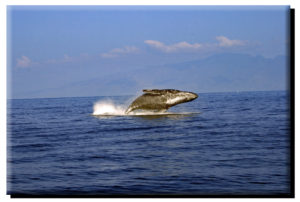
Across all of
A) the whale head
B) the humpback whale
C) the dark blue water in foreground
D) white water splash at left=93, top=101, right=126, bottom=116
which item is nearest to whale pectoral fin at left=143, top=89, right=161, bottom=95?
the humpback whale

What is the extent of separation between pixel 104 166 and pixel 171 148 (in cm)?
286

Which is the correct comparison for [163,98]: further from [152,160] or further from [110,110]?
[152,160]

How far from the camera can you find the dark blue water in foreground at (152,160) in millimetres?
9578

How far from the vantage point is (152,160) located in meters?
11.7

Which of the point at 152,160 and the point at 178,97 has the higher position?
the point at 178,97

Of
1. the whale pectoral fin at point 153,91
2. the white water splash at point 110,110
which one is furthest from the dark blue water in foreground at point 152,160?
the white water splash at point 110,110

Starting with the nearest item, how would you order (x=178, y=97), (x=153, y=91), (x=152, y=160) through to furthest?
(x=152, y=160) → (x=153, y=91) → (x=178, y=97)

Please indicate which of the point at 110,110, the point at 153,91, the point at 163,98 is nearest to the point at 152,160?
the point at 153,91

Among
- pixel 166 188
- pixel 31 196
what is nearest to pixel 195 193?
pixel 166 188

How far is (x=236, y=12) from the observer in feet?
35.6

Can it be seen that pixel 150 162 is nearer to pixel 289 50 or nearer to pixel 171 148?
pixel 171 148

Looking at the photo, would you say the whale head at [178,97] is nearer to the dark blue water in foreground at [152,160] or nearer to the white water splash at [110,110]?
the dark blue water in foreground at [152,160]

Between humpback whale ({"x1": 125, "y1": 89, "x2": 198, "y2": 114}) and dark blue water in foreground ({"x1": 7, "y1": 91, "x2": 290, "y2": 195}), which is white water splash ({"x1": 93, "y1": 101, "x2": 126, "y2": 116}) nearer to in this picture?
humpback whale ({"x1": 125, "y1": 89, "x2": 198, "y2": 114})

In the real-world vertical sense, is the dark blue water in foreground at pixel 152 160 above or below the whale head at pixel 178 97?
below
